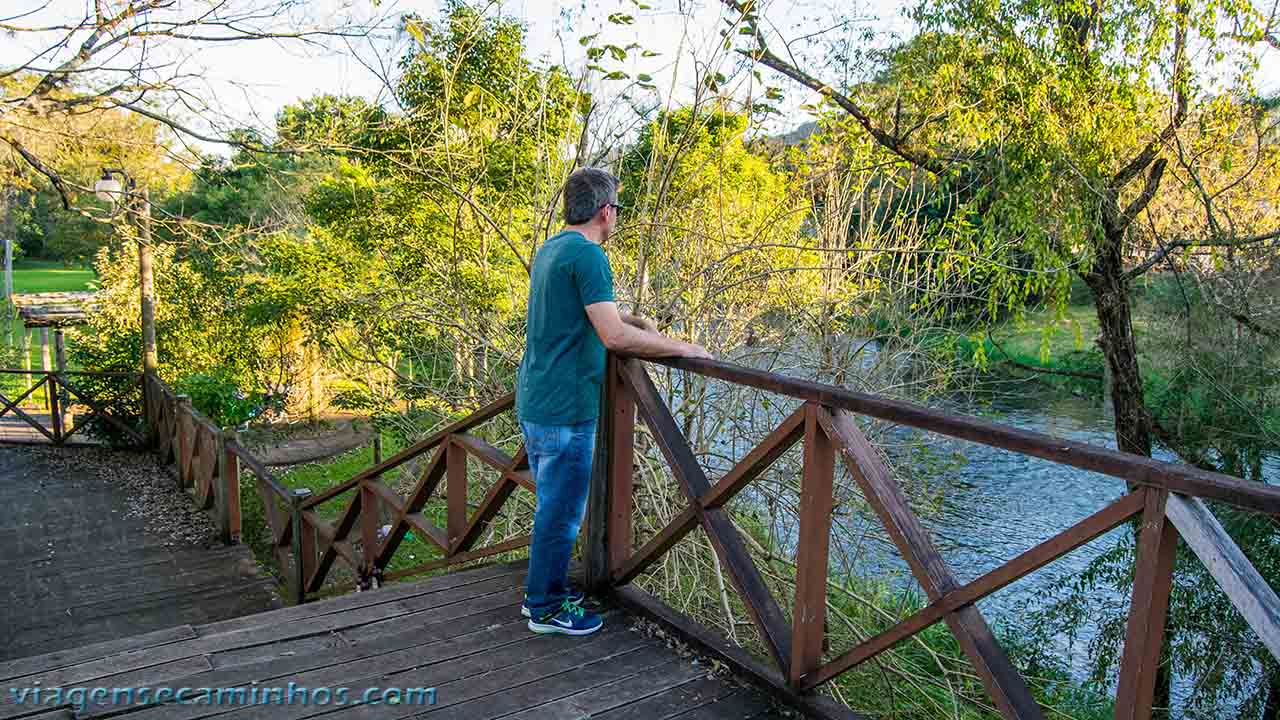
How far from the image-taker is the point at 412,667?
100 inches

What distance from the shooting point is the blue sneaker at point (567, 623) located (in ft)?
9.08

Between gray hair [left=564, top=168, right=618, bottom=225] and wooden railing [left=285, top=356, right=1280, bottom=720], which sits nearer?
wooden railing [left=285, top=356, right=1280, bottom=720]

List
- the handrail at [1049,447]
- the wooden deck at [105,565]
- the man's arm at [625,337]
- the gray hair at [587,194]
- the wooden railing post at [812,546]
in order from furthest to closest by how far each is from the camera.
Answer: the wooden deck at [105,565], the gray hair at [587,194], the man's arm at [625,337], the wooden railing post at [812,546], the handrail at [1049,447]

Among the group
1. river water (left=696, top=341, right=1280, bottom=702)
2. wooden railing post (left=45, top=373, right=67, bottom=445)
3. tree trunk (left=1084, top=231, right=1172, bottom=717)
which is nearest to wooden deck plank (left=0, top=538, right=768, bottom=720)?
river water (left=696, top=341, right=1280, bottom=702)

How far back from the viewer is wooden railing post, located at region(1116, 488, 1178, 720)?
4.99 ft

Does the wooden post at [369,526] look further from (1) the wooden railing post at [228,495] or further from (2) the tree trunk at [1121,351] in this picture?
(2) the tree trunk at [1121,351]

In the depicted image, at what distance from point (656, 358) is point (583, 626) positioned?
90 centimetres

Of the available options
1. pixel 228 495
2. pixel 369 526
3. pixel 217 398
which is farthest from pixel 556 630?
pixel 217 398

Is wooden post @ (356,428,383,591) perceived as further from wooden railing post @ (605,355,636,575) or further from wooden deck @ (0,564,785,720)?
wooden railing post @ (605,355,636,575)

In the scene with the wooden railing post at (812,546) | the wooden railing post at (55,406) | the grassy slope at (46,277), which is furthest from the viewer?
the grassy slope at (46,277)

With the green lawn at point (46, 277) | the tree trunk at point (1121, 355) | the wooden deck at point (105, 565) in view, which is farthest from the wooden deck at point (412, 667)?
the green lawn at point (46, 277)

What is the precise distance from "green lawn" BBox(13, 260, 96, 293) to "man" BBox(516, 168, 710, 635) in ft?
151

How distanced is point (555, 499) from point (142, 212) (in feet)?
20.6

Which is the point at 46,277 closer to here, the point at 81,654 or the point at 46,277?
the point at 46,277
